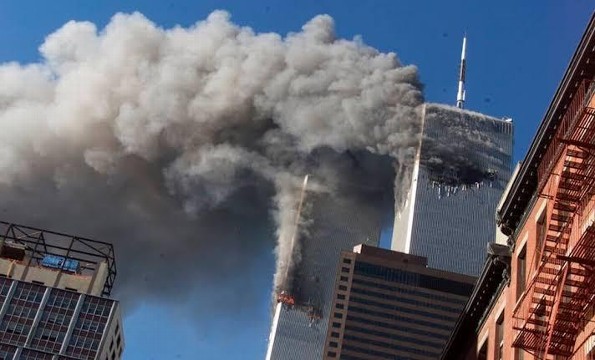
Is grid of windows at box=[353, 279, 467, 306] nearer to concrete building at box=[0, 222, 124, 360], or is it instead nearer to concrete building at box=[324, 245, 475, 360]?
concrete building at box=[324, 245, 475, 360]

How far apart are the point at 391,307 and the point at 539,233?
160050 millimetres

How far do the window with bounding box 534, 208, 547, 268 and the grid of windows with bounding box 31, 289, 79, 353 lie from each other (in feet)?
281

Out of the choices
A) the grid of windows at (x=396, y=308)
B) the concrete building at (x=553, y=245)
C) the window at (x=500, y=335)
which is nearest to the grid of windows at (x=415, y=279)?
the grid of windows at (x=396, y=308)

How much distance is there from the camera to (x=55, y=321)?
114625mm

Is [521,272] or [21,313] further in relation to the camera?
[21,313]

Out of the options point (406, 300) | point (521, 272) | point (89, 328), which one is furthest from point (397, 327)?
point (521, 272)

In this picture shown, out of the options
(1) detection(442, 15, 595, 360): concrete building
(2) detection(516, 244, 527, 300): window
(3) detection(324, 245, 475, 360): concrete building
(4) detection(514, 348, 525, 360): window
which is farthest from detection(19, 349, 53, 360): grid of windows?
(4) detection(514, 348, 525, 360): window

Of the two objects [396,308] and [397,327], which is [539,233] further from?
[396,308]

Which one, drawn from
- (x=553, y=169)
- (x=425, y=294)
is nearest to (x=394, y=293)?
(x=425, y=294)

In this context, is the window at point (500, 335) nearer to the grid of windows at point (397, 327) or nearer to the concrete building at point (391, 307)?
the concrete building at point (391, 307)

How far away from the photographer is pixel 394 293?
634ft

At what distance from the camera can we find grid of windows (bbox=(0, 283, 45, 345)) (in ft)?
369

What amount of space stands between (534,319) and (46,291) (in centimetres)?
9567

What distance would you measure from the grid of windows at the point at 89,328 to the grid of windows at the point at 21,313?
203 inches
